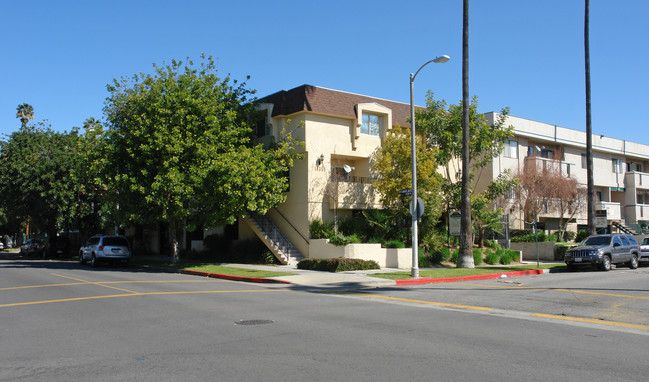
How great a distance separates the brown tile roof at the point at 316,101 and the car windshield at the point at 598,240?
410 inches

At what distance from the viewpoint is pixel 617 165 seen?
1763 inches

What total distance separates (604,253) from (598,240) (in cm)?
137

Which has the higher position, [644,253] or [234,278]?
[644,253]

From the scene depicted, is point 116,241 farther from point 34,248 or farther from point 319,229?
point 34,248

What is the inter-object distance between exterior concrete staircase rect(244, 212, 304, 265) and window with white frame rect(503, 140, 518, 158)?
1706 cm

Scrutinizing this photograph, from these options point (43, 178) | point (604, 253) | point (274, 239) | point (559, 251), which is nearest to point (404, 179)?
point (274, 239)

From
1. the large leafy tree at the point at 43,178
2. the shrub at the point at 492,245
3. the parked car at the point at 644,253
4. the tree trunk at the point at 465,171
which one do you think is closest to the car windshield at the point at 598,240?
the parked car at the point at 644,253

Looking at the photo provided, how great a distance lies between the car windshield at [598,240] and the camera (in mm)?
23987

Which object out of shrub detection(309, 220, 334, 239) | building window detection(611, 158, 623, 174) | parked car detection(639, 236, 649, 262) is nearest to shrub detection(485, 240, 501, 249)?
parked car detection(639, 236, 649, 262)

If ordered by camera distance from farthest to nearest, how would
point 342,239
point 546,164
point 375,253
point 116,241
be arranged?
1. point 546,164
2. point 116,241
3. point 342,239
4. point 375,253

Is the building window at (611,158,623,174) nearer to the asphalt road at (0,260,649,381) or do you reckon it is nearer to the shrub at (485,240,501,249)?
the shrub at (485,240,501,249)

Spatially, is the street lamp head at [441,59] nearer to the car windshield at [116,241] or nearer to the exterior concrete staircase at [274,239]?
the exterior concrete staircase at [274,239]

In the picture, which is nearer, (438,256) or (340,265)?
(340,265)

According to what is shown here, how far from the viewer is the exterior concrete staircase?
25.6m
